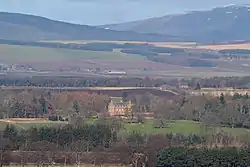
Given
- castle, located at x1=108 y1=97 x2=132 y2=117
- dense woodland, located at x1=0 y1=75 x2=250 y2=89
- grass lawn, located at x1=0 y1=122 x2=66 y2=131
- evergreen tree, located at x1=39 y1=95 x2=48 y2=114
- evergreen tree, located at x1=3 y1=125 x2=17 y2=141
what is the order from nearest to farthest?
evergreen tree, located at x1=3 y1=125 x2=17 y2=141
grass lawn, located at x1=0 y1=122 x2=66 y2=131
castle, located at x1=108 y1=97 x2=132 y2=117
evergreen tree, located at x1=39 y1=95 x2=48 y2=114
dense woodland, located at x1=0 y1=75 x2=250 y2=89

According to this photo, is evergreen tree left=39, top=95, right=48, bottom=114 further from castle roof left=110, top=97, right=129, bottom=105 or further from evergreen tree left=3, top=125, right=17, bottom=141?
evergreen tree left=3, top=125, right=17, bottom=141

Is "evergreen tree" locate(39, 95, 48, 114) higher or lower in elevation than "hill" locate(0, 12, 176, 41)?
lower

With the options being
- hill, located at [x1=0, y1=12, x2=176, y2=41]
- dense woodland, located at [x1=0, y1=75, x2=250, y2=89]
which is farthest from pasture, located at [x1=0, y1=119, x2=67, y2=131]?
hill, located at [x1=0, y1=12, x2=176, y2=41]

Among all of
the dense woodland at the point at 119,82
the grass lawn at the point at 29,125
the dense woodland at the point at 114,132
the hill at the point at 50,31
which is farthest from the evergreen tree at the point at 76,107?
the hill at the point at 50,31

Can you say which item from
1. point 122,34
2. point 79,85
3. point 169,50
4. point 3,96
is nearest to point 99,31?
point 122,34

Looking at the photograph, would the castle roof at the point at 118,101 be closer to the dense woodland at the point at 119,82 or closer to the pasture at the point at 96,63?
the dense woodland at the point at 119,82

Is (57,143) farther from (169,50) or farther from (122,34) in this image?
(122,34)

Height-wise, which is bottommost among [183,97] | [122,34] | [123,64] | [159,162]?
[159,162]
